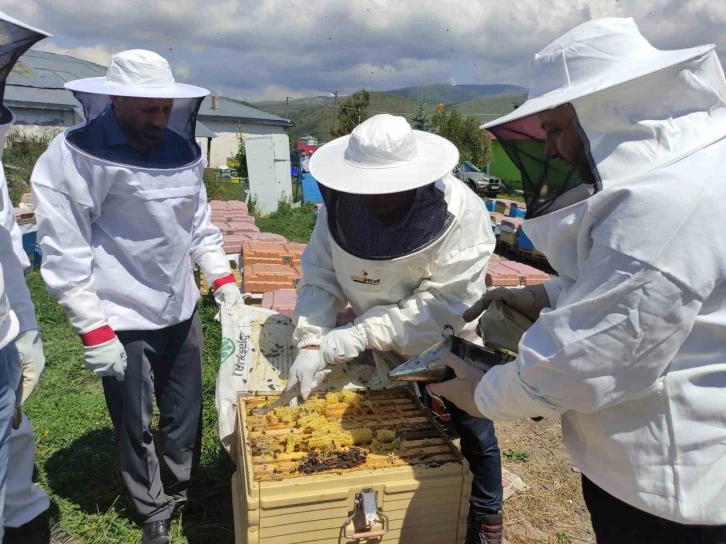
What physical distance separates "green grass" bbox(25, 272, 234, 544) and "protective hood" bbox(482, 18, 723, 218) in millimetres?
2417

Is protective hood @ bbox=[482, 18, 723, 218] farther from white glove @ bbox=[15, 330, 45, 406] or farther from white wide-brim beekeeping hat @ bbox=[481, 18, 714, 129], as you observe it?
white glove @ bbox=[15, 330, 45, 406]

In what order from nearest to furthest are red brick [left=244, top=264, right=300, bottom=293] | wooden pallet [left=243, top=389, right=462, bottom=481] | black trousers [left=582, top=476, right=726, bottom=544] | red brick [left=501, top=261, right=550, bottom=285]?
black trousers [left=582, top=476, right=726, bottom=544] < wooden pallet [left=243, top=389, right=462, bottom=481] < red brick [left=244, top=264, right=300, bottom=293] < red brick [left=501, top=261, right=550, bottom=285]

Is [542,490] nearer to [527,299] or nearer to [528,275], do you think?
[527,299]

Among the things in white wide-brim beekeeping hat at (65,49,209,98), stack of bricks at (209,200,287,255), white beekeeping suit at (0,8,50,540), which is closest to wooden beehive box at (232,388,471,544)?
white beekeeping suit at (0,8,50,540)

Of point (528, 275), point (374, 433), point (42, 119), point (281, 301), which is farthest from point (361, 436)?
point (42, 119)

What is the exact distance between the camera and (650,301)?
3.64ft

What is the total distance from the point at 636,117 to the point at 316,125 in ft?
383

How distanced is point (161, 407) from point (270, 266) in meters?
2.29

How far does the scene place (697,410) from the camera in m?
1.22

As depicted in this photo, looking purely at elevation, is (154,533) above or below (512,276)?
above

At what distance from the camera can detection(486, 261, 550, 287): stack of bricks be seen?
5602 mm

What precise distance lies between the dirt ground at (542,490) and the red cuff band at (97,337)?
207cm

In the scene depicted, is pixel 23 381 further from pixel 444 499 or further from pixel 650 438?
pixel 650 438

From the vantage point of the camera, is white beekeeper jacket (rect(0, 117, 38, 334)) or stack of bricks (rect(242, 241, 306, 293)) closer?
white beekeeper jacket (rect(0, 117, 38, 334))
